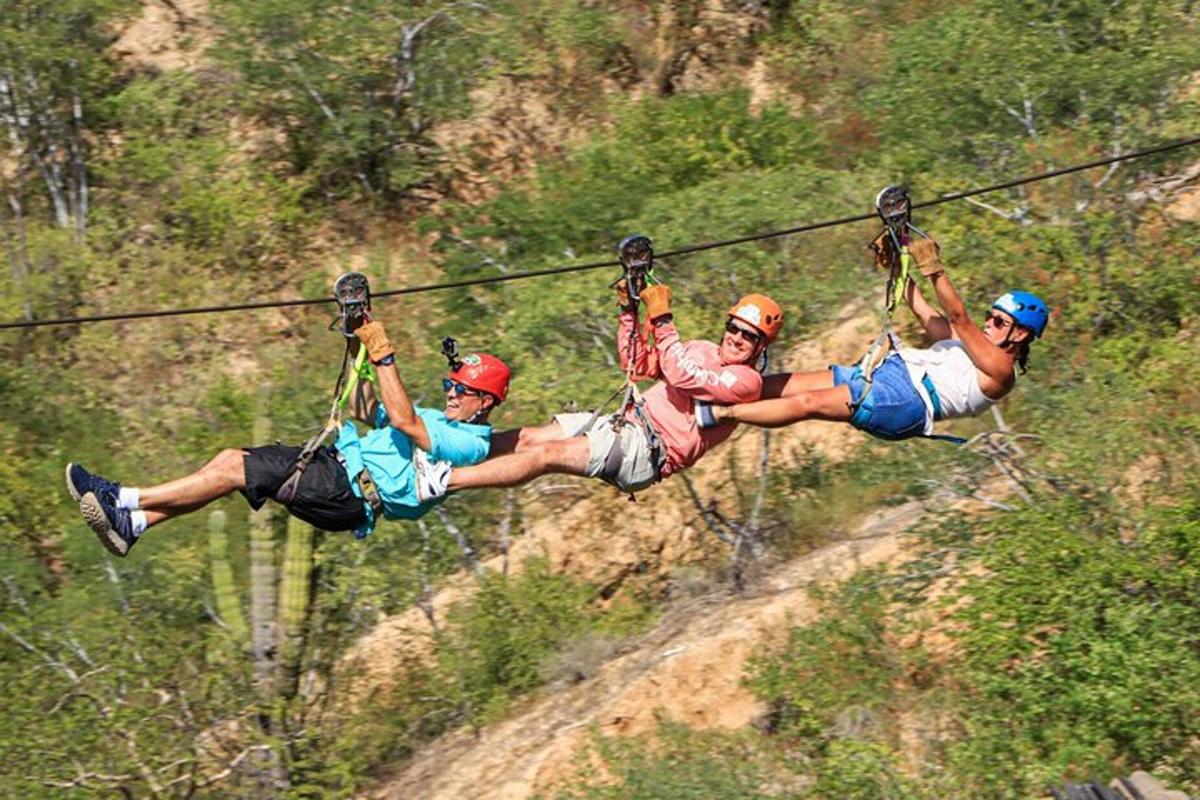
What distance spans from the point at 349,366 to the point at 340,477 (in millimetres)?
521

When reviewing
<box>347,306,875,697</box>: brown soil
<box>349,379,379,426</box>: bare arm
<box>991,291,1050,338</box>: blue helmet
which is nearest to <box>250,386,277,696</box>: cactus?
<box>347,306,875,697</box>: brown soil

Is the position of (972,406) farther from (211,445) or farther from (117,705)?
(211,445)

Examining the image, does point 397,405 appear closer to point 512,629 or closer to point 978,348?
point 978,348

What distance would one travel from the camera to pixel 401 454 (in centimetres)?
862

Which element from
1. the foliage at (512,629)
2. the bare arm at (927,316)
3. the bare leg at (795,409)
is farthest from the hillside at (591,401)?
the bare arm at (927,316)

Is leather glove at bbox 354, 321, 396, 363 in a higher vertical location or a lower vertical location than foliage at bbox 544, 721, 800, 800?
higher

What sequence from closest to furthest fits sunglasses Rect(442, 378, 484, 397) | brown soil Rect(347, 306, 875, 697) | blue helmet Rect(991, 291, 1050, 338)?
1. sunglasses Rect(442, 378, 484, 397)
2. blue helmet Rect(991, 291, 1050, 338)
3. brown soil Rect(347, 306, 875, 697)

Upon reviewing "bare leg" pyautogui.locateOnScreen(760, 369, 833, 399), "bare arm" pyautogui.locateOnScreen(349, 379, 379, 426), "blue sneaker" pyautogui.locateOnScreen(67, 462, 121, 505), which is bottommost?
"blue sneaker" pyautogui.locateOnScreen(67, 462, 121, 505)

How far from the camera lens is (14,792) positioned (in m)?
14.0

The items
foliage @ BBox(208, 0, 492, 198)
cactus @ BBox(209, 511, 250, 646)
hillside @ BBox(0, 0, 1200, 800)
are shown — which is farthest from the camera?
foliage @ BBox(208, 0, 492, 198)

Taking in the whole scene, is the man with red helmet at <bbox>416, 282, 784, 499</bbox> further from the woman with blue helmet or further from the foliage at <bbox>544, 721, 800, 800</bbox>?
the foliage at <bbox>544, 721, 800, 800</bbox>

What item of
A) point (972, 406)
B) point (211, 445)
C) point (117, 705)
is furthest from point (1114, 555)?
point (211, 445)

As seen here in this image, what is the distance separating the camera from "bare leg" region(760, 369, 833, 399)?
29.3ft

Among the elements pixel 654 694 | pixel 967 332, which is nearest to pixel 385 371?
pixel 967 332
